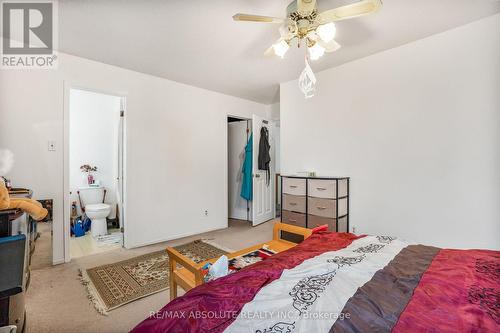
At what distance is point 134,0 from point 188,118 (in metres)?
1.91

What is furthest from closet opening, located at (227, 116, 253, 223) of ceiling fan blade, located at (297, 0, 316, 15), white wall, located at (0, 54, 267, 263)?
ceiling fan blade, located at (297, 0, 316, 15)

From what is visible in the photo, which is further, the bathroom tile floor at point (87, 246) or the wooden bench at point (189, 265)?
the bathroom tile floor at point (87, 246)

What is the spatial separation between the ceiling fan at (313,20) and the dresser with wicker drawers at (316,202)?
1476 millimetres

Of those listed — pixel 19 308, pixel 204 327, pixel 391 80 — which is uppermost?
pixel 391 80

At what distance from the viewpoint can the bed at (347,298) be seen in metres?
0.73

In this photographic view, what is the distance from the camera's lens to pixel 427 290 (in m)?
0.91

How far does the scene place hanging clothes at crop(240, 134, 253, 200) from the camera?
170 inches

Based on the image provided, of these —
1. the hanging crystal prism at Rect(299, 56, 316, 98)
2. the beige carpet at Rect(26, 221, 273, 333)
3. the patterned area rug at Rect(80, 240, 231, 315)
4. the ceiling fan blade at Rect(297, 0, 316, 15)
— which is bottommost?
the beige carpet at Rect(26, 221, 273, 333)

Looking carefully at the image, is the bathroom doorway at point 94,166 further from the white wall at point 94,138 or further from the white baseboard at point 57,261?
the white baseboard at point 57,261

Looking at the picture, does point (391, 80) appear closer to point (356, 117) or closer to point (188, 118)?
point (356, 117)

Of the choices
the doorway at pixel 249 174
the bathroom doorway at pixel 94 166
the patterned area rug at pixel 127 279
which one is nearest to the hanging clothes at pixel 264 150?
the doorway at pixel 249 174

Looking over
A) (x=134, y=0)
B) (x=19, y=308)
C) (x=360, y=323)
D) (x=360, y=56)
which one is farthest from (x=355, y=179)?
(x=19, y=308)

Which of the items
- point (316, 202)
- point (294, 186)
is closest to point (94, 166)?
point (294, 186)

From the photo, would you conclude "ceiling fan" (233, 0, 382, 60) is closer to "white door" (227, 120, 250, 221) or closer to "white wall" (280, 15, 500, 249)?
"white wall" (280, 15, 500, 249)
